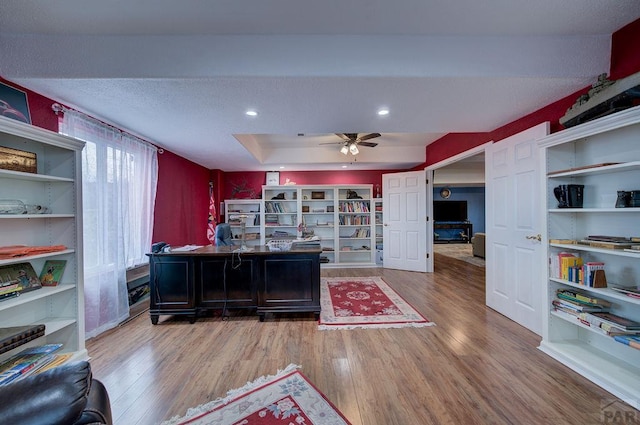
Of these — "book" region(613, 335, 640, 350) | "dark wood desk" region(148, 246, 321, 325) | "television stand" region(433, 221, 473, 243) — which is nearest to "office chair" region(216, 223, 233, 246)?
"dark wood desk" region(148, 246, 321, 325)

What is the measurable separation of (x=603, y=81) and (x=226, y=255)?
372cm

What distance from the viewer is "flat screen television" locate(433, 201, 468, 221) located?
9.82 meters

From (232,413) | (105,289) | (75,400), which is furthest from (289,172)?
(75,400)

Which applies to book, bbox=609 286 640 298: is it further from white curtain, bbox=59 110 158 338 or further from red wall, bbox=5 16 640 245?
white curtain, bbox=59 110 158 338

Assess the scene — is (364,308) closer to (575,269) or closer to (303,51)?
(575,269)

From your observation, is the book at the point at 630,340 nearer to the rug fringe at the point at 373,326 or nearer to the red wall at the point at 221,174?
the rug fringe at the point at 373,326

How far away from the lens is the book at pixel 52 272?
2002 mm

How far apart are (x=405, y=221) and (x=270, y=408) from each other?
430 cm

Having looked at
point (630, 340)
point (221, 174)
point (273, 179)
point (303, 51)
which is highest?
point (303, 51)

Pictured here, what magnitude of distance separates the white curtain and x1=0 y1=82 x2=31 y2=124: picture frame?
29 centimetres

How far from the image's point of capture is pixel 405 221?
5.14 m

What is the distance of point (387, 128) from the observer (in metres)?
3.10

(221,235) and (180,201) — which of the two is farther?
(180,201)

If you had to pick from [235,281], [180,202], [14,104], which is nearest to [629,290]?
[235,281]
